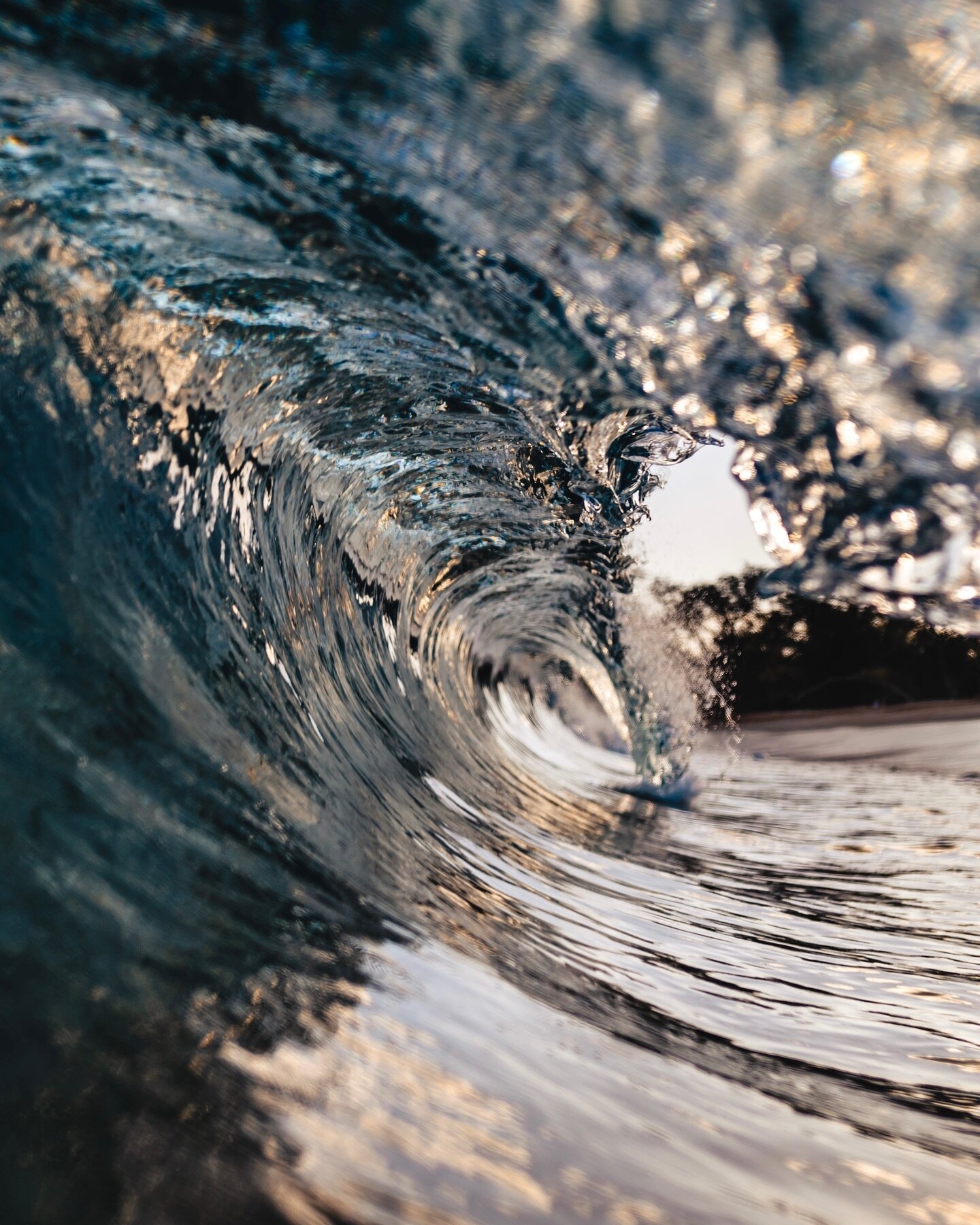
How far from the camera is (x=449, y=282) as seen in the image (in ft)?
4.34

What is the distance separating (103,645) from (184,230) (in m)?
0.79

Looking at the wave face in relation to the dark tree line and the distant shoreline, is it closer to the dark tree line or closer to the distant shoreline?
the distant shoreline

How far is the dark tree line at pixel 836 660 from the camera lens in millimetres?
11672

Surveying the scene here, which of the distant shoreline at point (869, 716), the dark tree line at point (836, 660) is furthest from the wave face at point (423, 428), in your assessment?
the dark tree line at point (836, 660)

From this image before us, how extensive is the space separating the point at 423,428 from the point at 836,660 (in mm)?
11668

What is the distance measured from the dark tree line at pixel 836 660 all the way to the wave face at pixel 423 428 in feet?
33.3

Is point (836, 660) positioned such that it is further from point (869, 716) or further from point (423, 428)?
point (423, 428)

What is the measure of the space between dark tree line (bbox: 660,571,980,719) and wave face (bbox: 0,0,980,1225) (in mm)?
10160

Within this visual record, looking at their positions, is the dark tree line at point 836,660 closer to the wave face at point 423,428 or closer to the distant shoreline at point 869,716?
the distant shoreline at point 869,716

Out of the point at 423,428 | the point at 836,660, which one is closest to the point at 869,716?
the point at 836,660

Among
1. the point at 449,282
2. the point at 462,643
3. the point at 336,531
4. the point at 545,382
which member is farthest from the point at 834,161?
the point at 462,643

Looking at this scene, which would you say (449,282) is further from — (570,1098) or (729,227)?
(570,1098)

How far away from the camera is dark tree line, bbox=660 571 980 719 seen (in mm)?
11672

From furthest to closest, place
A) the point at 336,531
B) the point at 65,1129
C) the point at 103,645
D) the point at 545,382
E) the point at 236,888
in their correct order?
1. the point at 336,531
2. the point at 545,382
3. the point at 103,645
4. the point at 236,888
5. the point at 65,1129
